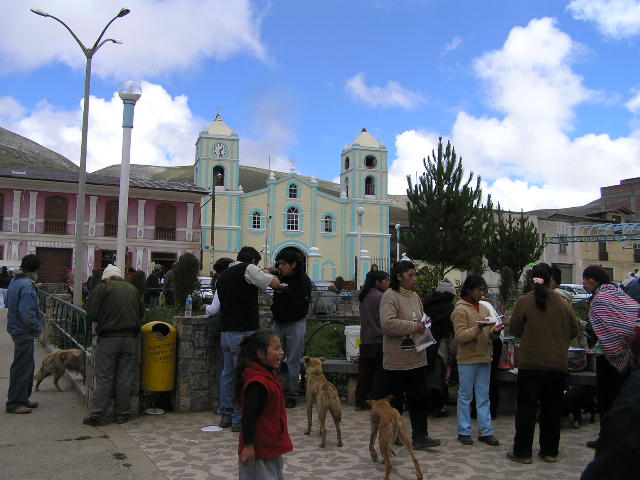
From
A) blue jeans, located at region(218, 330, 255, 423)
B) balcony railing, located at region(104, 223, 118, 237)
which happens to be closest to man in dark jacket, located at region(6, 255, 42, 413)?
blue jeans, located at region(218, 330, 255, 423)

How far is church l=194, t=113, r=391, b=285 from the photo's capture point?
4734cm

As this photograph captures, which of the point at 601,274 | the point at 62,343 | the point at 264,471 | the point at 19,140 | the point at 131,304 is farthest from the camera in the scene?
the point at 19,140

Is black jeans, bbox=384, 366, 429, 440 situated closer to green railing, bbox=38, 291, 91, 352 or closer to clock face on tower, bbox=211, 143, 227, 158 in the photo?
green railing, bbox=38, 291, 91, 352

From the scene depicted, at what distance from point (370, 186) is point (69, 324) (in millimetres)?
44709

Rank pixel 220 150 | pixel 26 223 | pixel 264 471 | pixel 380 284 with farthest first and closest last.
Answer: pixel 220 150 → pixel 26 223 → pixel 380 284 → pixel 264 471

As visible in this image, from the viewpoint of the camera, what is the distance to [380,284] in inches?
264

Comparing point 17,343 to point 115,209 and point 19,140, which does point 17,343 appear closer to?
point 115,209

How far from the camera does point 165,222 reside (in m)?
36.9

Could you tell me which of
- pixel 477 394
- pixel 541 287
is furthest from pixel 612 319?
pixel 477 394

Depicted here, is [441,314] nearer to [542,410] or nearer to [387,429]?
[542,410]

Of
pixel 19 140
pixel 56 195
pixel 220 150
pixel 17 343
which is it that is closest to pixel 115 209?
pixel 56 195

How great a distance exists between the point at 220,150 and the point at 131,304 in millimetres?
44040

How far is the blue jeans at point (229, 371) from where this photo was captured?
592 cm

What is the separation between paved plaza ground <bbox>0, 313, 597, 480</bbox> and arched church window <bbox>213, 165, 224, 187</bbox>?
42.8 m
